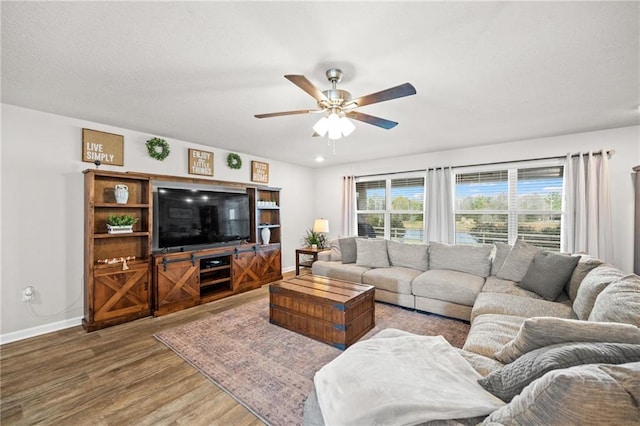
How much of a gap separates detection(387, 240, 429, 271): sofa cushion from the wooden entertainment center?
239 cm

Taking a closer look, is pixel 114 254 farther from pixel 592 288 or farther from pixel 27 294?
pixel 592 288

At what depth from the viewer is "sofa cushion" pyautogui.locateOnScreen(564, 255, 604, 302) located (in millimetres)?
2373

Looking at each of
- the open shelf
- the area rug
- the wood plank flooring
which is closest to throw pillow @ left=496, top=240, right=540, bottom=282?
the area rug

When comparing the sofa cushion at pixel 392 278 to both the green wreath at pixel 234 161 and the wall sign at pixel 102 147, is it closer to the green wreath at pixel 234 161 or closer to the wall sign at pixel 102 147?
the green wreath at pixel 234 161

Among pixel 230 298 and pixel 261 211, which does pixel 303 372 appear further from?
pixel 261 211

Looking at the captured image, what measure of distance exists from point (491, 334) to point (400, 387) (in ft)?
3.54

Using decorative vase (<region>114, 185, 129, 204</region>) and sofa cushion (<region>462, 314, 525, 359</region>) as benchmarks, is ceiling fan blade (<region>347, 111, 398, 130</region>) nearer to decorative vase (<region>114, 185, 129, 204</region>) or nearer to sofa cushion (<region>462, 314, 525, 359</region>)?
sofa cushion (<region>462, 314, 525, 359</region>)

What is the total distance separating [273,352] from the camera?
2.46 m

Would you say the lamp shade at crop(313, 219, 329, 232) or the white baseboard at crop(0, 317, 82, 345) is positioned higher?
the lamp shade at crop(313, 219, 329, 232)

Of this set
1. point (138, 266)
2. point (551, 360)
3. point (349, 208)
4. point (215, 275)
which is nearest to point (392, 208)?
point (349, 208)

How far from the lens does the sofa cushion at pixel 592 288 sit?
1869mm

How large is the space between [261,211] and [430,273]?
3.32 metres

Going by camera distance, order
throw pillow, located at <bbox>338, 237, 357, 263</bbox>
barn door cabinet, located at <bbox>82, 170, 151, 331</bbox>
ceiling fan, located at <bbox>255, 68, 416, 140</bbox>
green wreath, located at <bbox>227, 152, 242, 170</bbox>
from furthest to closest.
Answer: green wreath, located at <bbox>227, 152, 242, 170</bbox> → throw pillow, located at <bbox>338, 237, 357, 263</bbox> → barn door cabinet, located at <bbox>82, 170, 151, 331</bbox> → ceiling fan, located at <bbox>255, 68, 416, 140</bbox>

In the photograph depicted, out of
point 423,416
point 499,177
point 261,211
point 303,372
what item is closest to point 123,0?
point 423,416
